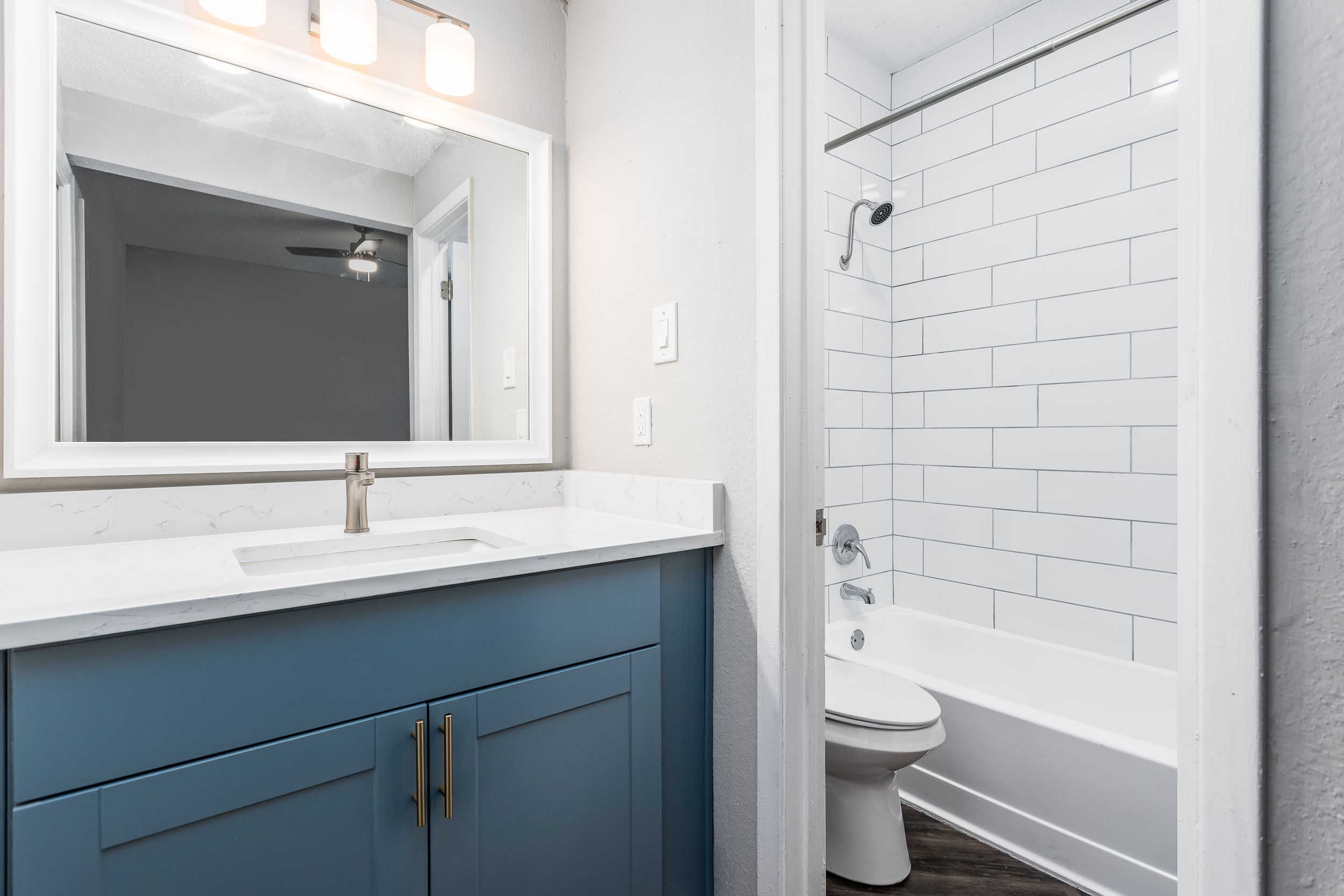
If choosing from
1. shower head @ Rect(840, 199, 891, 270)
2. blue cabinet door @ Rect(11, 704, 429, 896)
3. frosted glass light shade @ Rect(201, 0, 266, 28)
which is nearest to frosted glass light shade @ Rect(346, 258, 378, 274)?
frosted glass light shade @ Rect(201, 0, 266, 28)

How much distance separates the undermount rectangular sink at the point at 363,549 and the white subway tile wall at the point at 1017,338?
132 centimetres

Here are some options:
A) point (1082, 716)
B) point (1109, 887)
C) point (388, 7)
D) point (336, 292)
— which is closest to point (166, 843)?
point (336, 292)

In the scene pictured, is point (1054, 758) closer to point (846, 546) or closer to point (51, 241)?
point (846, 546)

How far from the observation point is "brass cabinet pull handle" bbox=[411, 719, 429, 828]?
34.4 inches

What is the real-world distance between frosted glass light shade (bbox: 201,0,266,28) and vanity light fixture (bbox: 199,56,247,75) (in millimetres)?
74

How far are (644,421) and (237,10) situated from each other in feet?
3.70

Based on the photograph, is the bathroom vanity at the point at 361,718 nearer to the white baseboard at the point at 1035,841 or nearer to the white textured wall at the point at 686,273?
the white textured wall at the point at 686,273

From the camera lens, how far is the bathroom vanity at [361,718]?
2.25ft

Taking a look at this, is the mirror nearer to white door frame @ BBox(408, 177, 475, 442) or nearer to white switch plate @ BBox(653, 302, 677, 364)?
white door frame @ BBox(408, 177, 475, 442)

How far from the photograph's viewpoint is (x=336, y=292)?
139cm

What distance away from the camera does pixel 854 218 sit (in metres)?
2.29

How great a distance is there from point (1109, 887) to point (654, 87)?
6.93 feet

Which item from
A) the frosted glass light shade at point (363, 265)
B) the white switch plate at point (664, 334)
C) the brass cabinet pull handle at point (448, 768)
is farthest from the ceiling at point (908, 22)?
the brass cabinet pull handle at point (448, 768)

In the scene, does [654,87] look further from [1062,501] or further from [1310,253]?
[1062,501]
